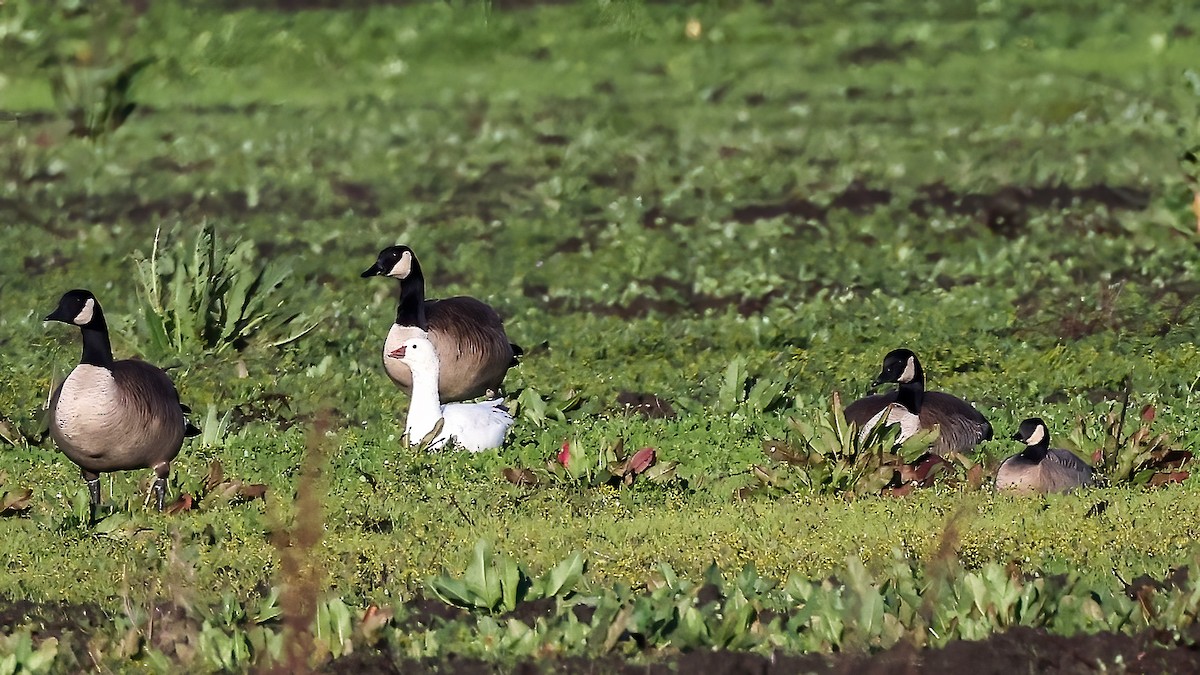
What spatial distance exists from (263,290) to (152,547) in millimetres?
4807

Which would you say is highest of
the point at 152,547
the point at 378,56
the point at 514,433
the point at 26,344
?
the point at 152,547

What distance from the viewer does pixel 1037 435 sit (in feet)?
31.2

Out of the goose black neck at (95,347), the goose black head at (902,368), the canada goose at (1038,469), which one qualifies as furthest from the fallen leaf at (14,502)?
the canada goose at (1038,469)

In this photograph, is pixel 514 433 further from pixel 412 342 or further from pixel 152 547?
pixel 152 547

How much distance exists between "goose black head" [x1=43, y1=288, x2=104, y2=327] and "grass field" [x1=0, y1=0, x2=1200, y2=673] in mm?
756

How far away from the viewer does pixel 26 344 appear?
13562 mm

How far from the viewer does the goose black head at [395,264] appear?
Result: 1162 centimetres

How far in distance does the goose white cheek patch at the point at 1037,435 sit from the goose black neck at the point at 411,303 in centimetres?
354

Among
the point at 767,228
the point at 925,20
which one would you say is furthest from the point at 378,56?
the point at 767,228

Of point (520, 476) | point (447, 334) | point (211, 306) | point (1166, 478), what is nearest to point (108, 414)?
point (520, 476)

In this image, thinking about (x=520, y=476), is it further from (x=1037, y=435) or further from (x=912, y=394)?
(x=1037, y=435)

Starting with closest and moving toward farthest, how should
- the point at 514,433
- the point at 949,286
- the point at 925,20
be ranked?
the point at 514,433
the point at 949,286
the point at 925,20

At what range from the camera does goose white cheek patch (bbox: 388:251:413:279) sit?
11617mm

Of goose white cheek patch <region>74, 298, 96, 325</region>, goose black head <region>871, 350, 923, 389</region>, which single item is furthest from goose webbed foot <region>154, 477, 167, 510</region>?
goose black head <region>871, 350, 923, 389</region>
